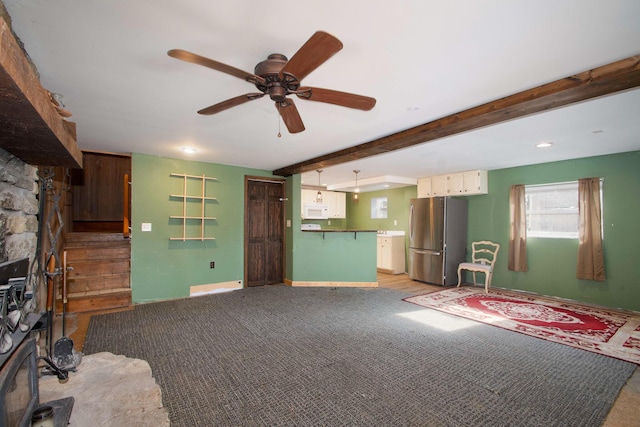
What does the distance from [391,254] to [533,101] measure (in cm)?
503

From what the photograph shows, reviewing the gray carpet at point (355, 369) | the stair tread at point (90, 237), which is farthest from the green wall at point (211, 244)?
the gray carpet at point (355, 369)

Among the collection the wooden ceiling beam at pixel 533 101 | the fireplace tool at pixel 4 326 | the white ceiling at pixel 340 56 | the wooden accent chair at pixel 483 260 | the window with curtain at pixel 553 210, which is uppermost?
the white ceiling at pixel 340 56

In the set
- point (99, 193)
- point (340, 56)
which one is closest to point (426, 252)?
point (340, 56)

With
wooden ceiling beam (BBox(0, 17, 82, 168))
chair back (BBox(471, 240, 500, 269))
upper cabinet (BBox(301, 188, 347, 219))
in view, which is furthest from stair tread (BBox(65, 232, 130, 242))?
chair back (BBox(471, 240, 500, 269))

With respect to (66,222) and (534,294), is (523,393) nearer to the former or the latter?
(534,294)

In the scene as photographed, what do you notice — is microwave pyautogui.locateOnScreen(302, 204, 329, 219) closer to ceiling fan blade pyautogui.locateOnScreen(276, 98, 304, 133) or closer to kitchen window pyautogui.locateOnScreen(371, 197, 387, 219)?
kitchen window pyautogui.locateOnScreen(371, 197, 387, 219)

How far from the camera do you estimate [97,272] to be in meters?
4.24

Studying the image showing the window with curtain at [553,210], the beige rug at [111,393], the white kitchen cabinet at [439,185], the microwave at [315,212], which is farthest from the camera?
the microwave at [315,212]

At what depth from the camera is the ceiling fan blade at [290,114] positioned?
2.00 m

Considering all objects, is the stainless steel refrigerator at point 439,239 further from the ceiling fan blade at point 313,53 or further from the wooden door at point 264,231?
the ceiling fan blade at point 313,53

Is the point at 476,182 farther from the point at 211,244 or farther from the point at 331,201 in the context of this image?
the point at 211,244

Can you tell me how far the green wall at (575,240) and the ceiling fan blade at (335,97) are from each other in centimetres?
451

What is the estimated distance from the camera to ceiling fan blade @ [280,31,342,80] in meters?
1.31

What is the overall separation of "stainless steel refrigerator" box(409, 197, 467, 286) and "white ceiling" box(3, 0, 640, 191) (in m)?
2.55
